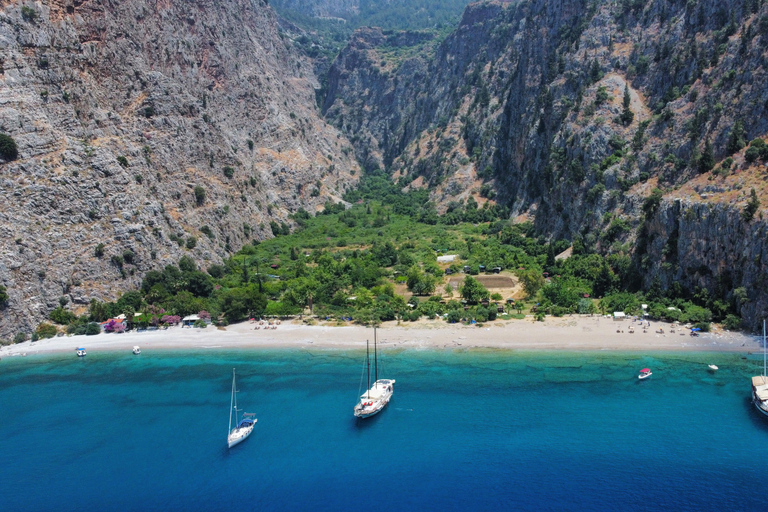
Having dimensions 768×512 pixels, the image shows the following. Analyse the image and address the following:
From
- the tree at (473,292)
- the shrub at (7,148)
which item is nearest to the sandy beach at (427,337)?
the tree at (473,292)

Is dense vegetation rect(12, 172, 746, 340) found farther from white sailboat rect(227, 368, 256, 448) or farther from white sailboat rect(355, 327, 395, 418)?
white sailboat rect(227, 368, 256, 448)

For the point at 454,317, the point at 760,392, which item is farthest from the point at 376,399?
the point at 760,392

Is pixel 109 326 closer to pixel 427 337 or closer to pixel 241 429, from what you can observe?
pixel 241 429

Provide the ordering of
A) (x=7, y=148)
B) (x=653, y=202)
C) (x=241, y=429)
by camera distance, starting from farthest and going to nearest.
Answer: (x=653, y=202) → (x=7, y=148) → (x=241, y=429)

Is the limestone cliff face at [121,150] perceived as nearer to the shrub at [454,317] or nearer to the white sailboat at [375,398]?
the shrub at [454,317]

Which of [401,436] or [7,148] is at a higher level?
[7,148]

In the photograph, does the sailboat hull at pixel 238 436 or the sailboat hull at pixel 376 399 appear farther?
the sailboat hull at pixel 376 399
